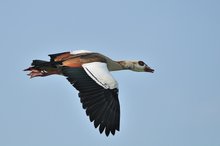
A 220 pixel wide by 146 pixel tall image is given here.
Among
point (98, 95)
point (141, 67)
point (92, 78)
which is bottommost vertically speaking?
point (98, 95)

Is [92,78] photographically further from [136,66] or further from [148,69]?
[148,69]

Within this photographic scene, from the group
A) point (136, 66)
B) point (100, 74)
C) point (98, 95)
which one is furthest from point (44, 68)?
point (136, 66)

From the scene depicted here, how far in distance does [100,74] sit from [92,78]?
0.41m

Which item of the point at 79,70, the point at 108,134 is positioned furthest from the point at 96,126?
the point at 79,70

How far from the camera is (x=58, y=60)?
Answer: 21.5 metres

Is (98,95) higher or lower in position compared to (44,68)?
lower

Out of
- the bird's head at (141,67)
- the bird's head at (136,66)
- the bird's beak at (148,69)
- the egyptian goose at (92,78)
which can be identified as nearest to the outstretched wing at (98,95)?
the egyptian goose at (92,78)

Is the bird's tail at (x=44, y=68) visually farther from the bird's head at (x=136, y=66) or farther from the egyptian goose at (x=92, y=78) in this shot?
the bird's head at (x=136, y=66)

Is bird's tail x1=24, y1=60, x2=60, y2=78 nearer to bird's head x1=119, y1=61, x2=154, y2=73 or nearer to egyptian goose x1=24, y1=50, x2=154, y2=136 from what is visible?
egyptian goose x1=24, y1=50, x2=154, y2=136

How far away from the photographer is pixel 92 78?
19.9 metres

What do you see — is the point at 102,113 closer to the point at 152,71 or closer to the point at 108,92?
the point at 108,92

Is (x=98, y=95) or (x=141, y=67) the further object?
(x=141, y=67)

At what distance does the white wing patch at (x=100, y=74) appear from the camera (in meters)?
19.6

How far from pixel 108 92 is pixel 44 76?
154 inches
